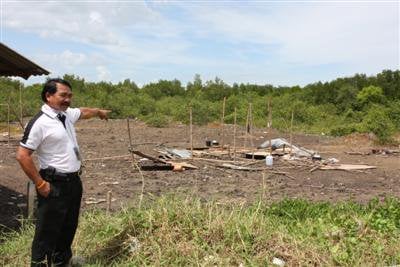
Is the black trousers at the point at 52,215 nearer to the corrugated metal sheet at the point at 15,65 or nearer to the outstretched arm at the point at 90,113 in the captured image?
the outstretched arm at the point at 90,113

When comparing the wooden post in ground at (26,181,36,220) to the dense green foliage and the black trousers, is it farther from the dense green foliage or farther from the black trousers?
the dense green foliage

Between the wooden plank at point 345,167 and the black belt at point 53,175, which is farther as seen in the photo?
the wooden plank at point 345,167

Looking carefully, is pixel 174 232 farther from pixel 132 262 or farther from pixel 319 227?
pixel 319 227

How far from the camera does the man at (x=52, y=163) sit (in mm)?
4211

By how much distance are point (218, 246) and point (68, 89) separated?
75.5 inches

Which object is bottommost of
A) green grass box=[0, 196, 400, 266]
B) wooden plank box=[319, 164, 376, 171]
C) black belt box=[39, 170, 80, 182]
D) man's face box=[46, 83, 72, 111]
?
wooden plank box=[319, 164, 376, 171]

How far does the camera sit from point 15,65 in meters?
7.05

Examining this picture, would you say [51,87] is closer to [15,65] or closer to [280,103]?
[15,65]

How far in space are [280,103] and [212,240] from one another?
27432 mm

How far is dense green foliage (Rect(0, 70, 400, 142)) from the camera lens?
2692cm

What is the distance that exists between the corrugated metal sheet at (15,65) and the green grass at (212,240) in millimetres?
2305

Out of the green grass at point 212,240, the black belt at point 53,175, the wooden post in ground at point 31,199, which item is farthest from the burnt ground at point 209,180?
the black belt at point 53,175

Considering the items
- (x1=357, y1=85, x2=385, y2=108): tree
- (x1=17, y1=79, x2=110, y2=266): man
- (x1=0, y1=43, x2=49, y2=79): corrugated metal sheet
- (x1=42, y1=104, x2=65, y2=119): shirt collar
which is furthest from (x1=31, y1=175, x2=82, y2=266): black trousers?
(x1=357, y1=85, x2=385, y2=108): tree

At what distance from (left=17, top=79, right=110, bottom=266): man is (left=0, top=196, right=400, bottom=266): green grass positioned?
0.62 meters
